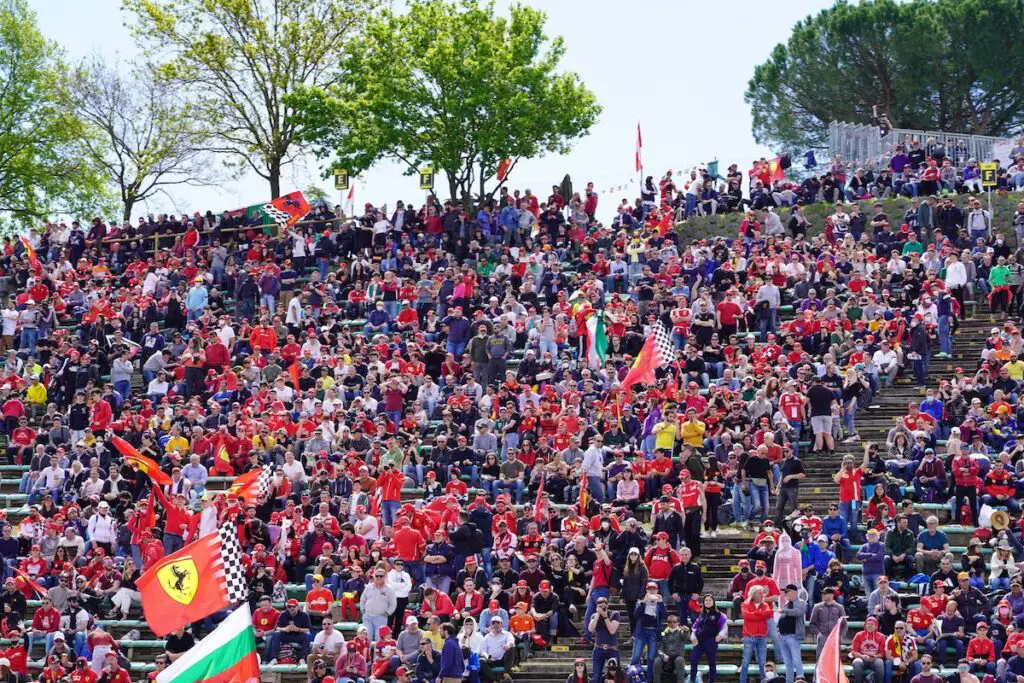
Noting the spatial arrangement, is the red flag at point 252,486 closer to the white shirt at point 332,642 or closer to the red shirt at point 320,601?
the red shirt at point 320,601

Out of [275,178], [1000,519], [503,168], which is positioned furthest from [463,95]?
[1000,519]

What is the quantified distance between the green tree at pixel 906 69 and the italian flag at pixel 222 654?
2049 inches

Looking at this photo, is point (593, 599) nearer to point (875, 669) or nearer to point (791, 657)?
point (791, 657)

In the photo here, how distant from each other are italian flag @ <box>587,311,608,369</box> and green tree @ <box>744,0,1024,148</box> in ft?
120

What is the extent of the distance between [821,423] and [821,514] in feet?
6.73

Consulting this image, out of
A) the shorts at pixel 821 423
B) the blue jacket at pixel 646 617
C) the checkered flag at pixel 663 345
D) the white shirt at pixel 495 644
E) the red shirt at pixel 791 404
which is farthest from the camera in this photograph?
the checkered flag at pixel 663 345

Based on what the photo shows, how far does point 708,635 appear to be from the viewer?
26.3 m

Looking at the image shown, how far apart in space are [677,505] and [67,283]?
2130cm

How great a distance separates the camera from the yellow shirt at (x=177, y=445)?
3506 centimetres

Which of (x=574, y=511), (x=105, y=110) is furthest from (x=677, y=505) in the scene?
(x=105, y=110)

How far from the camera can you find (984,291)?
38.0 metres

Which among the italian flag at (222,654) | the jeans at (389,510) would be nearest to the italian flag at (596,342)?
the jeans at (389,510)

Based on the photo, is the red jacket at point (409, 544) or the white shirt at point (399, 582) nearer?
the white shirt at point (399, 582)

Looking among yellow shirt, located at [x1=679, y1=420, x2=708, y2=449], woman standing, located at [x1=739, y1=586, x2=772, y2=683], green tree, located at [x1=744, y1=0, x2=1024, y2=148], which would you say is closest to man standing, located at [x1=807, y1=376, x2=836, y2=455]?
yellow shirt, located at [x1=679, y1=420, x2=708, y2=449]
